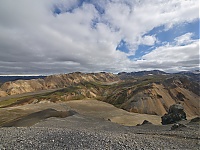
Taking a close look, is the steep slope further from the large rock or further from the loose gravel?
the loose gravel

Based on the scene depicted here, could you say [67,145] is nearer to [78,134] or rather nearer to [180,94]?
[78,134]

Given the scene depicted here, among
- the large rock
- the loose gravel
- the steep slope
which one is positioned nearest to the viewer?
the loose gravel

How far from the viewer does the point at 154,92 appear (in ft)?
354

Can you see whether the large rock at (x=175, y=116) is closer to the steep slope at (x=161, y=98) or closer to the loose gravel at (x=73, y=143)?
the loose gravel at (x=73, y=143)

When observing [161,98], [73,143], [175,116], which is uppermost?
[73,143]

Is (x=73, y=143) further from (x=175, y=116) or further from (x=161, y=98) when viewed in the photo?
(x=161, y=98)

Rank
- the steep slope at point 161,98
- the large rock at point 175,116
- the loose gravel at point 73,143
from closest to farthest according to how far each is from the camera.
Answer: the loose gravel at point 73,143 < the large rock at point 175,116 < the steep slope at point 161,98

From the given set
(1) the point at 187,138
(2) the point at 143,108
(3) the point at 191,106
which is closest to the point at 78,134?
(1) the point at 187,138

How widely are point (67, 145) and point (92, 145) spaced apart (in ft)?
6.16

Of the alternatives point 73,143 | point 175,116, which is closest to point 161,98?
point 175,116

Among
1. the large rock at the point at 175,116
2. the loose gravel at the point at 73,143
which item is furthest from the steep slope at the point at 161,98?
the loose gravel at the point at 73,143

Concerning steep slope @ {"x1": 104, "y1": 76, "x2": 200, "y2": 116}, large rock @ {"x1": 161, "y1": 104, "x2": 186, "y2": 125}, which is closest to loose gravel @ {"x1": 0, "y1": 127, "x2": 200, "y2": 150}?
large rock @ {"x1": 161, "y1": 104, "x2": 186, "y2": 125}

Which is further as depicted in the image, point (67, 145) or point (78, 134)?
point (78, 134)

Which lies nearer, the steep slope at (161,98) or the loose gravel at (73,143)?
the loose gravel at (73,143)
